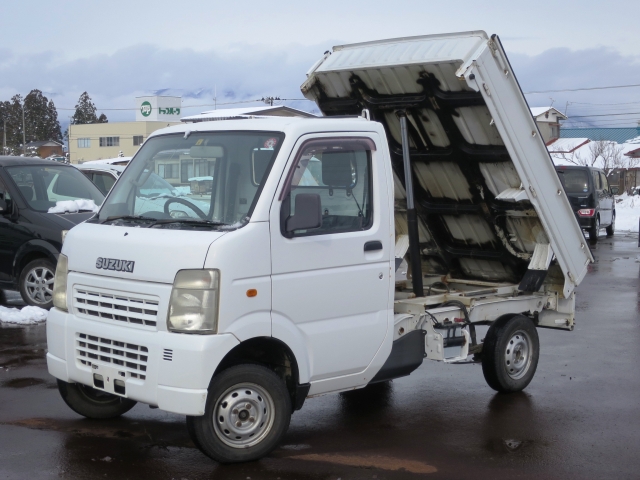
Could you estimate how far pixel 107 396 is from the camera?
6395mm

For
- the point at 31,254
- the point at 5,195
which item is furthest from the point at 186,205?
the point at 5,195

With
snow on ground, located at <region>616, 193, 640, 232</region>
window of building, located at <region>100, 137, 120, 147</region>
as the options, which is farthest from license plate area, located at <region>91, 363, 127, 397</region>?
window of building, located at <region>100, 137, 120, 147</region>

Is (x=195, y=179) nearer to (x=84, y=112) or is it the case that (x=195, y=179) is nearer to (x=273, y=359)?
(x=273, y=359)

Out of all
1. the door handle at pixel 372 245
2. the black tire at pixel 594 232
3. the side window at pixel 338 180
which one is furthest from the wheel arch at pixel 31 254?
the black tire at pixel 594 232

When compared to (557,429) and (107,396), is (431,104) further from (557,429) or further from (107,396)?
(107,396)

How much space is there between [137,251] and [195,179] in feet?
2.58

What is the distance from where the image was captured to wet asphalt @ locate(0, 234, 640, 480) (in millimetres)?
5484

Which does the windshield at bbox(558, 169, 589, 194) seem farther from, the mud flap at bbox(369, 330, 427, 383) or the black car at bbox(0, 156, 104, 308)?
the mud flap at bbox(369, 330, 427, 383)

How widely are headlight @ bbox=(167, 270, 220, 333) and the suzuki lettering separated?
407 mm

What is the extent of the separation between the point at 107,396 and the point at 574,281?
417cm

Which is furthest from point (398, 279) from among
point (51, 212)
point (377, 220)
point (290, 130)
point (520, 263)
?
point (51, 212)

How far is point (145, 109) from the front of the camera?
285 feet

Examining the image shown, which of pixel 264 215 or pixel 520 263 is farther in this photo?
pixel 520 263

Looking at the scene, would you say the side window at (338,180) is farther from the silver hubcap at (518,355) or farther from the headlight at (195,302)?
the silver hubcap at (518,355)
